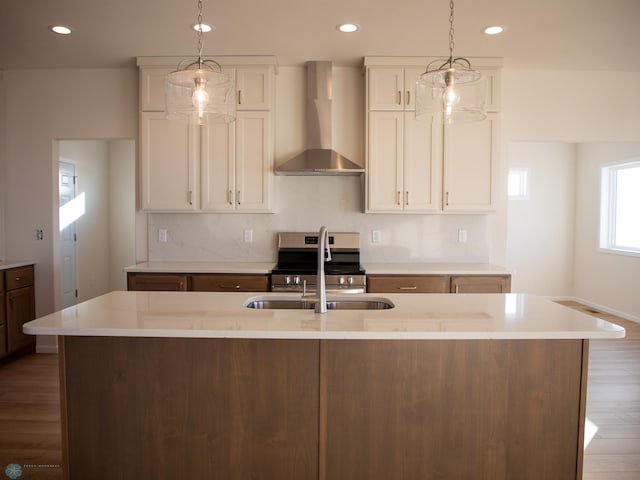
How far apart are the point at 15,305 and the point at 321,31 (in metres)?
3.50

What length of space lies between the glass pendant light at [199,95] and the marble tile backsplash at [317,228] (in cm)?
207

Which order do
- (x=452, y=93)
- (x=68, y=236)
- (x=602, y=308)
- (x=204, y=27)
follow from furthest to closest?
1. (x=602, y=308)
2. (x=68, y=236)
3. (x=204, y=27)
4. (x=452, y=93)

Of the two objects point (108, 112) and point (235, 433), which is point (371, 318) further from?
point (108, 112)

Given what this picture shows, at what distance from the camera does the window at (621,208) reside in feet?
19.5

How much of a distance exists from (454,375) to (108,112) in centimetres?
388

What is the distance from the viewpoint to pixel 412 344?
1.88 meters

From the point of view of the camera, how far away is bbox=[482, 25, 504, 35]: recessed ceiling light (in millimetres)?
3232

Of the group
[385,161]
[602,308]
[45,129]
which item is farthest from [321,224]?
[602,308]

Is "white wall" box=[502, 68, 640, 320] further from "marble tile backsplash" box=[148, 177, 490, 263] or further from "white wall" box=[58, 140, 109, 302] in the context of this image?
"white wall" box=[58, 140, 109, 302]

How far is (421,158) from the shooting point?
397cm

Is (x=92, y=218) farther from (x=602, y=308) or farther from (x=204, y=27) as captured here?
(x=602, y=308)

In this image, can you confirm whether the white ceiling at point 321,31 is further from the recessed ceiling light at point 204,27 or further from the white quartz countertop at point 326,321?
the white quartz countertop at point 326,321

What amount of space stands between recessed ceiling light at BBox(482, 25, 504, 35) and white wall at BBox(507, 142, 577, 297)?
4.09m

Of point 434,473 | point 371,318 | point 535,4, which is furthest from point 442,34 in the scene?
point 434,473
